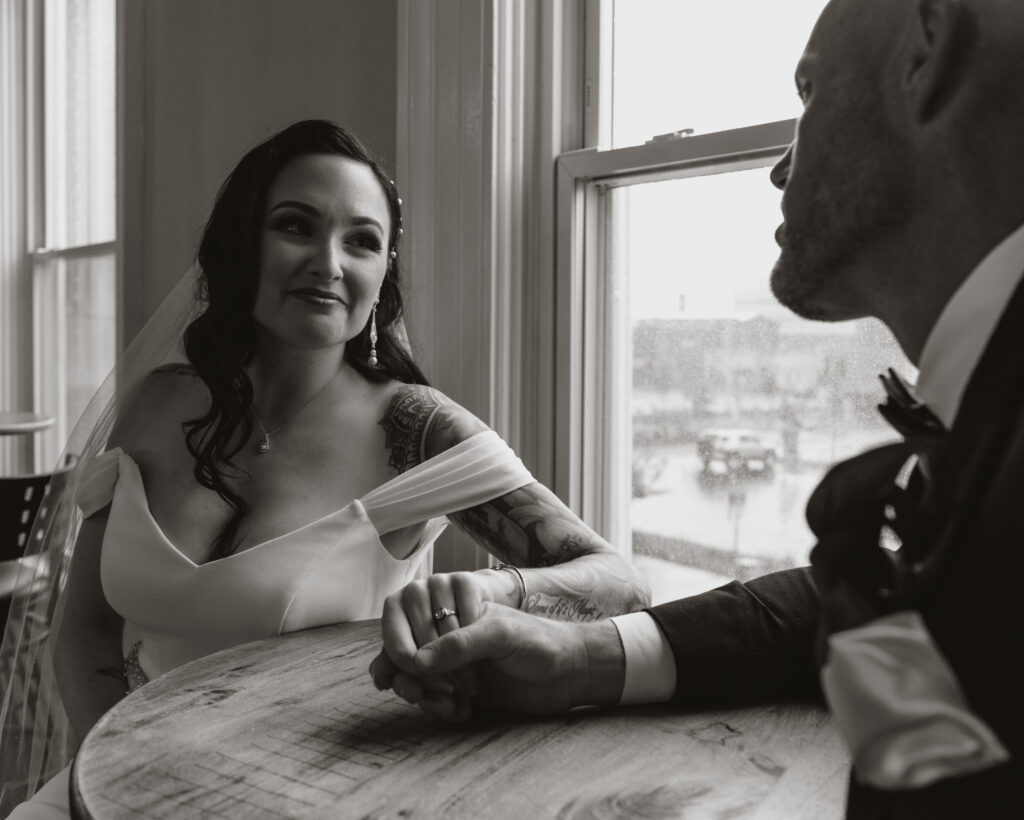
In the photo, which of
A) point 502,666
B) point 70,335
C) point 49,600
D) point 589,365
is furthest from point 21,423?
point 502,666

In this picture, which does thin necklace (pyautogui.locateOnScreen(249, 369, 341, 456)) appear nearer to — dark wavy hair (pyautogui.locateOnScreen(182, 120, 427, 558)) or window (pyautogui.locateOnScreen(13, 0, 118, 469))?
dark wavy hair (pyautogui.locateOnScreen(182, 120, 427, 558))

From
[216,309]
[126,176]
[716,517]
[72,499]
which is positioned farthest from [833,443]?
[126,176]

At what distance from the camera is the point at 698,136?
1.56 m

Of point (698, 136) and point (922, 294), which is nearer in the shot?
point (922, 294)

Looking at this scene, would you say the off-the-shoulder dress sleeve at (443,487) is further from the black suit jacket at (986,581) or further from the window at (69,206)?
the window at (69,206)

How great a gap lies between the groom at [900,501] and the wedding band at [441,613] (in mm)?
73

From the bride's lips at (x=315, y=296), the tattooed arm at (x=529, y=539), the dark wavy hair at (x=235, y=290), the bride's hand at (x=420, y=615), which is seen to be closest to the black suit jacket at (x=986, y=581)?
the bride's hand at (x=420, y=615)

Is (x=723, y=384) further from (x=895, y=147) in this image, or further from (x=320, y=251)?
(x=895, y=147)

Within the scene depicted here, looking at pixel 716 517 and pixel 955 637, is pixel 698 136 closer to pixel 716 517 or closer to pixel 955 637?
pixel 716 517

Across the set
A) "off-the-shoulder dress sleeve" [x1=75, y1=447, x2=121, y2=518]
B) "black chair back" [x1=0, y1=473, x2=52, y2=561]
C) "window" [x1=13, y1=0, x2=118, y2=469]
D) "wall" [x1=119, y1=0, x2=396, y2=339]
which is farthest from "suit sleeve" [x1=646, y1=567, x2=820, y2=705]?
"window" [x1=13, y1=0, x2=118, y2=469]

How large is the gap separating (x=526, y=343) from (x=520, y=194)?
29cm

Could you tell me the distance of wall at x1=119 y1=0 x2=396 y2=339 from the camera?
2.04m

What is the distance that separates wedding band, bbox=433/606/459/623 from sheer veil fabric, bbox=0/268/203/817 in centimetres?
93

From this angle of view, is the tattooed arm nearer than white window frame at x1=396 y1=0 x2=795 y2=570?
Yes
